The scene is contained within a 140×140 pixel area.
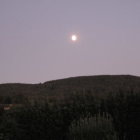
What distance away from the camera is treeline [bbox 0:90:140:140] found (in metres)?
19.0

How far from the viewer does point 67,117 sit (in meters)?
20.1

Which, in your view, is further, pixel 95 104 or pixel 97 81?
pixel 97 81

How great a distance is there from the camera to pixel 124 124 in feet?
66.1

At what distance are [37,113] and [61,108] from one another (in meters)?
1.36

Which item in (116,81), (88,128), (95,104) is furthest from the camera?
(116,81)

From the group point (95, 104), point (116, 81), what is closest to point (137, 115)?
point (95, 104)

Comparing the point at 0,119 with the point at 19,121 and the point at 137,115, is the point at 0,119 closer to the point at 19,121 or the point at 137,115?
the point at 19,121

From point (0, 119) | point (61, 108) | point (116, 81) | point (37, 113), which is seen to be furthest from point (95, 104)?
point (116, 81)

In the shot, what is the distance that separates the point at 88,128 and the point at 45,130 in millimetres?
3118

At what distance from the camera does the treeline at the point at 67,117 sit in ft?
62.3

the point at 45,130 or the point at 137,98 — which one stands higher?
the point at 137,98

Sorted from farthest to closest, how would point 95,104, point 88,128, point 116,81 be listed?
point 116,81
point 95,104
point 88,128

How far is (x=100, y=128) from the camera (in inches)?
683

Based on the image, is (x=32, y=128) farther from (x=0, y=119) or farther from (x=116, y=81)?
(x=116, y=81)
